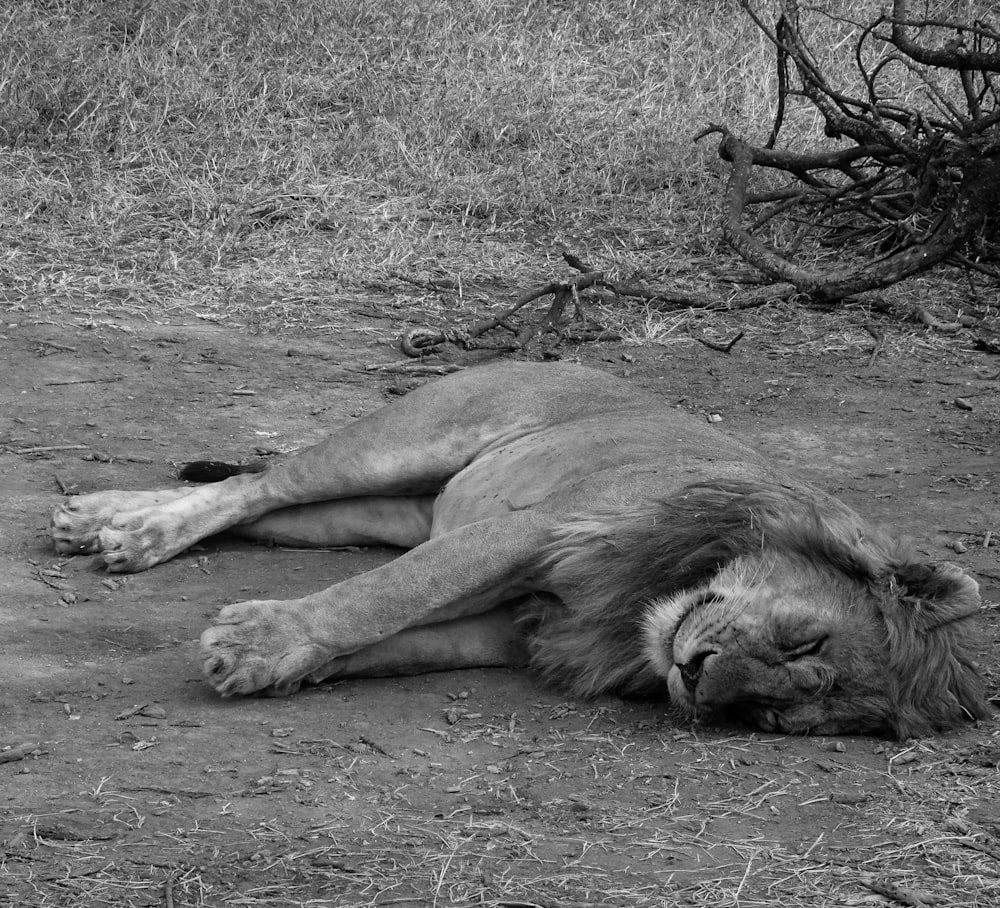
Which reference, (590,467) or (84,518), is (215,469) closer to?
(84,518)

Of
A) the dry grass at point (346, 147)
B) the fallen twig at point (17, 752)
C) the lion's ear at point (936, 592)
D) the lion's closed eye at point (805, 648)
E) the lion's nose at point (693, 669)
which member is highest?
the dry grass at point (346, 147)

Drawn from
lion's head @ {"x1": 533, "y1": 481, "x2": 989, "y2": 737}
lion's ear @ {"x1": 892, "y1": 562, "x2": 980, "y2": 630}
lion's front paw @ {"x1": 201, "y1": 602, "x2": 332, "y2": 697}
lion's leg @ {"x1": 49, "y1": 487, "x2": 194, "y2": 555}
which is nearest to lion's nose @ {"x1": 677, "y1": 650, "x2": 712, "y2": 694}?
lion's head @ {"x1": 533, "y1": 481, "x2": 989, "y2": 737}

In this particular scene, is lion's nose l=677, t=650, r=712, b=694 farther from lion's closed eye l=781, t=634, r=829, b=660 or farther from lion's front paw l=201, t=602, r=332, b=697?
lion's front paw l=201, t=602, r=332, b=697

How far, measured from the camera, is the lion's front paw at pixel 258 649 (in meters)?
3.24

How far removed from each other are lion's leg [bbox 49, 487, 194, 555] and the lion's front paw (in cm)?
95

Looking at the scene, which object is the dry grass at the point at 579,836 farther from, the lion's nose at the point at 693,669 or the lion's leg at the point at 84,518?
the lion's leg at the point at 84,518

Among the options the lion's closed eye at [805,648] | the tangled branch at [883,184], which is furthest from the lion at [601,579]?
the tangled branch at [883,184]

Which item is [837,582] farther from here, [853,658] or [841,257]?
[841,257]

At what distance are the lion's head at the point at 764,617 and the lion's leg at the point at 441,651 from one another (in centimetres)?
10

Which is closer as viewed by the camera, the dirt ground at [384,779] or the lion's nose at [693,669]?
the dirt ground at [384,779]

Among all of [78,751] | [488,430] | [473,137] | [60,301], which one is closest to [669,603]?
[488,430]

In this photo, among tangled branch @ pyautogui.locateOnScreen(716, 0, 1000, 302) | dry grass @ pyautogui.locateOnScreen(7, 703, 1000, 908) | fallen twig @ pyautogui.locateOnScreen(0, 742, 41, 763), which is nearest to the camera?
dry grass @ pyautogui.locateOnScreen(7, 703, 1000, 908)

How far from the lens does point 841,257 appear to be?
8336 mm

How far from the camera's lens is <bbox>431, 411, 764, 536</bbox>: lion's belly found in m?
3.74
